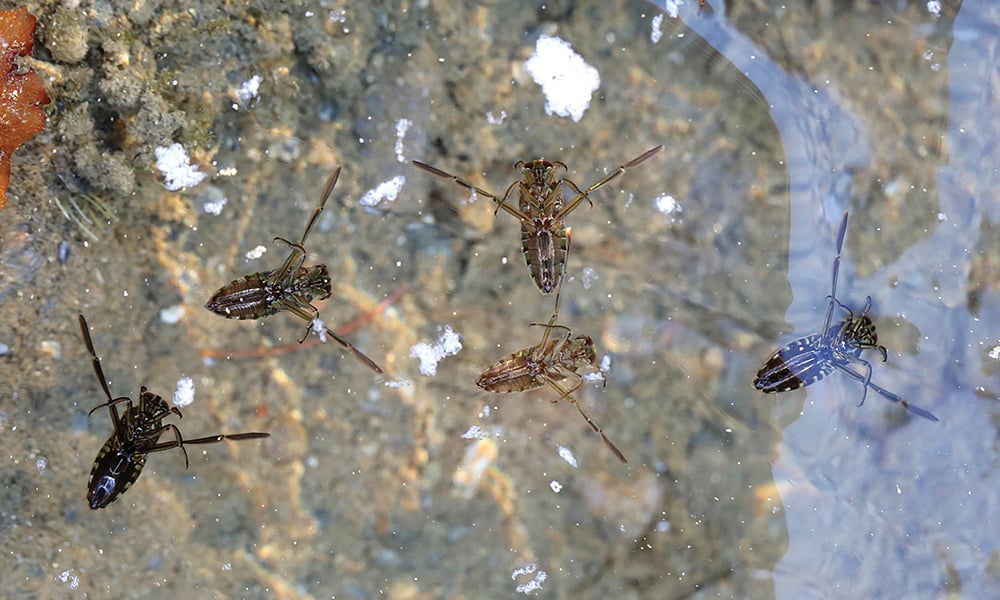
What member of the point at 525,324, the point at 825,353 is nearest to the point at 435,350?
the point at 525,324

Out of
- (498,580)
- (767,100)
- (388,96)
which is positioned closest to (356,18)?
(388,96)

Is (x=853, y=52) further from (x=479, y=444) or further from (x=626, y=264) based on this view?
(x=479, y=444)

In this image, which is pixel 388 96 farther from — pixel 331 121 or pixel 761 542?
pixel 761 542

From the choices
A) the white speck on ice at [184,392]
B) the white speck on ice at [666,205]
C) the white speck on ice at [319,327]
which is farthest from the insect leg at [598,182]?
the white speck on ice at [184,392]

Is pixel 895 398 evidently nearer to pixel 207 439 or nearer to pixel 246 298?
pixel 246 298

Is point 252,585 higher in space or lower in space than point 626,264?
lower

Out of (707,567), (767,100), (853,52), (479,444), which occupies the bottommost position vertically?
(707,567)

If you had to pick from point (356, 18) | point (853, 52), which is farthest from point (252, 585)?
point (853, 52)
